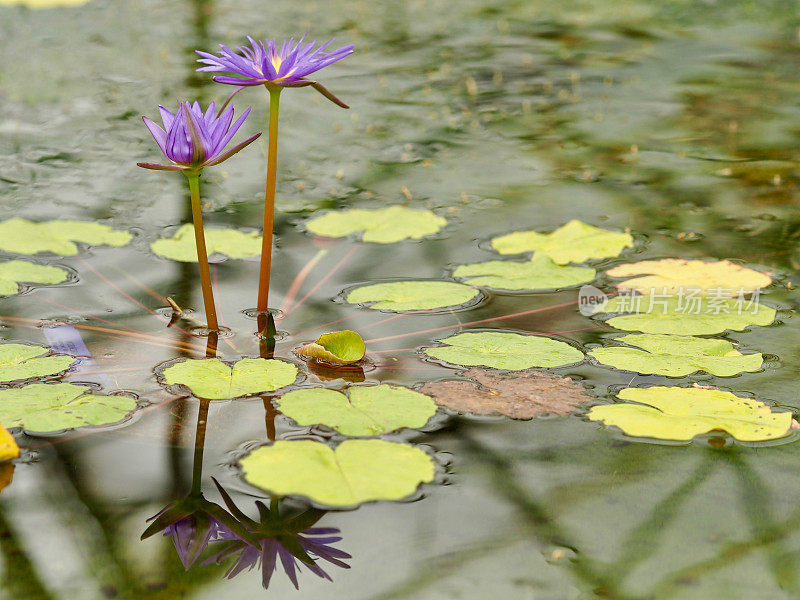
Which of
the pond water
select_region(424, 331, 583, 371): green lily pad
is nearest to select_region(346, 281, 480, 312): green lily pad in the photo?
the pond water

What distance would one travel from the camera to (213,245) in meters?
1.75

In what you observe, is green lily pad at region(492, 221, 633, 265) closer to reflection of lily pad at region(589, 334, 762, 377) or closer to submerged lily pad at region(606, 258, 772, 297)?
submerged lily pad at region(606, 258, 772, 297)

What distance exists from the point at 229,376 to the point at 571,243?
2.71 ft

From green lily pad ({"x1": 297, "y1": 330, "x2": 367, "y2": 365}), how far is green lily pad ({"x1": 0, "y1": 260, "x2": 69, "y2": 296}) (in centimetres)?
59

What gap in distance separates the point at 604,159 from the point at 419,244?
686 millimetres

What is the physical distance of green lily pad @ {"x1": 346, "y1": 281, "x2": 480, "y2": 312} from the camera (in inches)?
58.8

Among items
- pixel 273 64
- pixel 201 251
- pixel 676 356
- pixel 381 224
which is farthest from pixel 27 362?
pixel 676 356

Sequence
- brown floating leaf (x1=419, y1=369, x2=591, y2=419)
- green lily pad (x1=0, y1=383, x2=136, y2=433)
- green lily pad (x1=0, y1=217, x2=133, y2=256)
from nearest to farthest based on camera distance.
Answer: green lily pad (x1=0, y1=383, x2=136, y2=433), brown floating leaf (x1=419, y1=369, x2=591, y2=419), green lily pad (x1=0, y1=217, x2=133, y2=256)

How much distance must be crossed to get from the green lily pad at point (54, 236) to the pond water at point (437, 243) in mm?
34

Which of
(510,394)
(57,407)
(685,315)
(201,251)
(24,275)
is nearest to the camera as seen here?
(57,407)

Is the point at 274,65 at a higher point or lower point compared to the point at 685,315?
higher

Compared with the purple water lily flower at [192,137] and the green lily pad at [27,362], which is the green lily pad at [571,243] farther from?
the green lily pad at [27,362]

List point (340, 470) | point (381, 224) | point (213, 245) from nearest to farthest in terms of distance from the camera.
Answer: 1. point (340, 470)
2. point (213, 245)
3. point (381, 224)

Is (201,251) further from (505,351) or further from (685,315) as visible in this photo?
(685,315)
